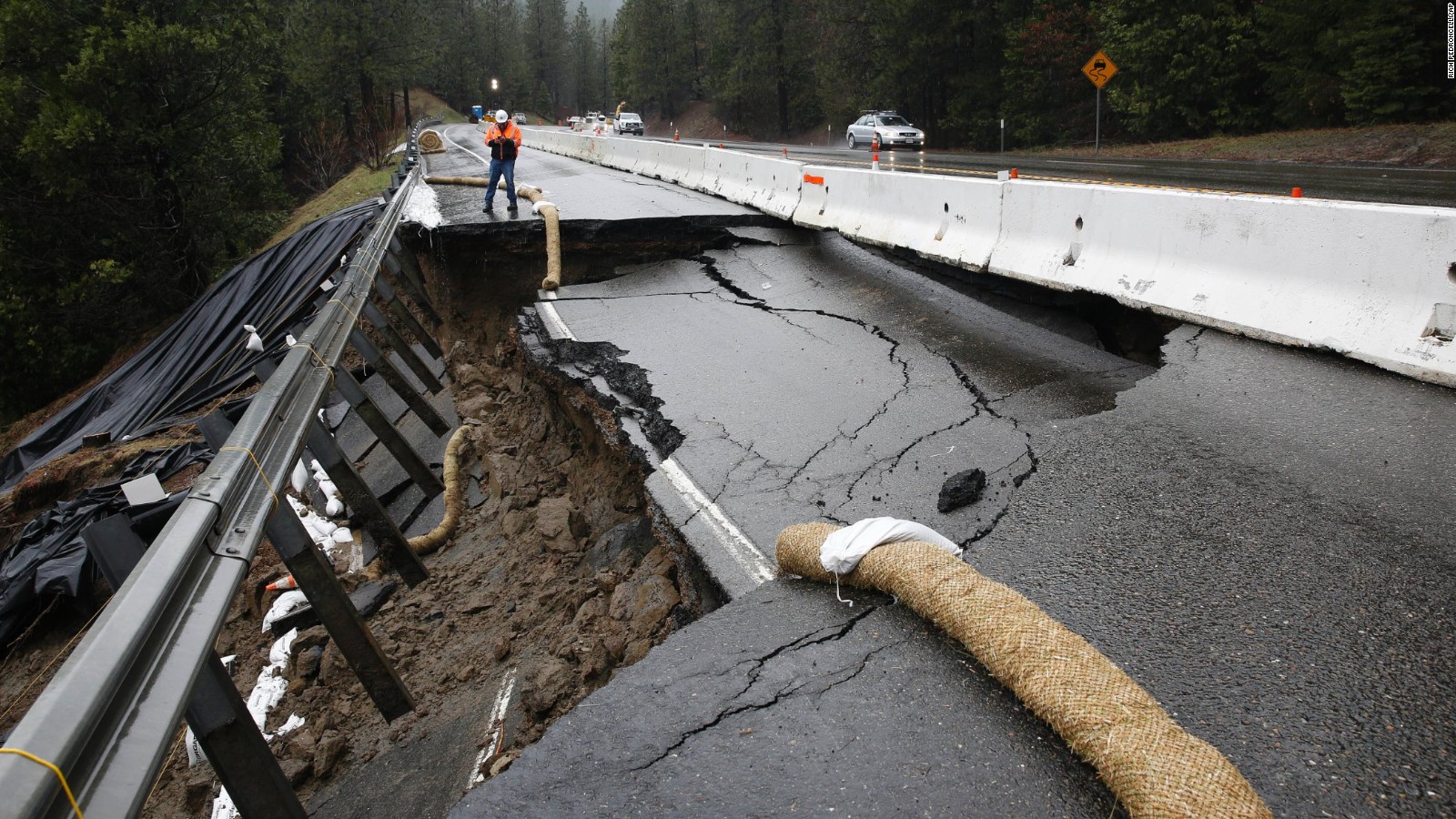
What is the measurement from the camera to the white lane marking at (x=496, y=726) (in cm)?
397

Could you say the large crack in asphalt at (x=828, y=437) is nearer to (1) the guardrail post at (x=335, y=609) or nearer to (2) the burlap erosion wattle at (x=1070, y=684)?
(2) the burlap erosion wattle at (x=1070, y=684)

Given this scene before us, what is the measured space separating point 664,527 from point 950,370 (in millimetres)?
2552

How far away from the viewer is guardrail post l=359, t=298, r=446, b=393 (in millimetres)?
8305

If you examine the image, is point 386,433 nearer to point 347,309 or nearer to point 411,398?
point 347,309

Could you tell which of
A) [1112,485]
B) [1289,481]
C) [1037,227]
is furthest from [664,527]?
[1037,227]

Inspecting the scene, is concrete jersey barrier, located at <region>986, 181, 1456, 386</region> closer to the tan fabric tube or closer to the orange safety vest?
the tan fabric tube

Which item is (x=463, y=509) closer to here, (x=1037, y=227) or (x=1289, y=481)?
(x=1037, y=227)

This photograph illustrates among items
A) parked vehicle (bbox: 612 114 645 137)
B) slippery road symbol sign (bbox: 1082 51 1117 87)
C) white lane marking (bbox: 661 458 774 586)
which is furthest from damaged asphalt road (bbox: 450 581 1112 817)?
parked vehicle (bbox: 612 114 645 137)

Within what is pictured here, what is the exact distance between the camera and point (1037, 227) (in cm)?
712

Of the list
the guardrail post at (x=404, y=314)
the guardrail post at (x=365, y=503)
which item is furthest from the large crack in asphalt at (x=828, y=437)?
the guardrail post at (x=404, y=314)

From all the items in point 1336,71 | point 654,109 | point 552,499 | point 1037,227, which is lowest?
point 552,499

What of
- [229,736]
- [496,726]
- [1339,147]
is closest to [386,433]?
[496,726]

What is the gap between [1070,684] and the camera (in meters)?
2.60

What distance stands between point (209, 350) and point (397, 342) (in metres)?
7.76
